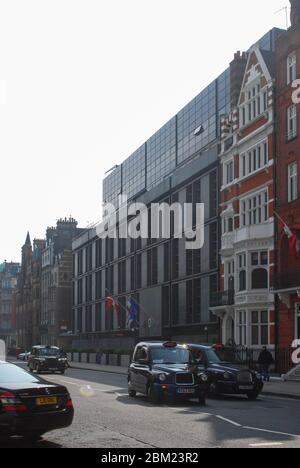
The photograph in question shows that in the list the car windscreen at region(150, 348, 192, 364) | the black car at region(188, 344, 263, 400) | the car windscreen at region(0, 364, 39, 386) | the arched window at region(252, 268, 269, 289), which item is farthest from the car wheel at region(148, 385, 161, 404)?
the arched window at region(252, 268, 269, 289)

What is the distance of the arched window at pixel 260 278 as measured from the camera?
4082 cm

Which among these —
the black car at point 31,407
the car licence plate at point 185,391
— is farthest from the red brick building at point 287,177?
the black car at point 31,407

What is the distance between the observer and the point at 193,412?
1753 centimetres

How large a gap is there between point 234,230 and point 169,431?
31111 mm

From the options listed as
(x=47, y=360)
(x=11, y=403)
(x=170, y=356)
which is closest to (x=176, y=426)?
(x=11, y=403)

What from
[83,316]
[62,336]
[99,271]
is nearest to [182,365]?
[99,271]

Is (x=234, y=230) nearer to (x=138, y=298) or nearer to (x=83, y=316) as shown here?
(x=138, y=298)

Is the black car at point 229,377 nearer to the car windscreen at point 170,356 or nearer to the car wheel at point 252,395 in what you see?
the car wheel at point 252,395

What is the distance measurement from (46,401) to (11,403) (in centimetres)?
66

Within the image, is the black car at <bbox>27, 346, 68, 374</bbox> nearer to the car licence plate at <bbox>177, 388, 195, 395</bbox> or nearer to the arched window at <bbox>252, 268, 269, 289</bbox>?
the arched window at <bbox>252, 268, 269, 289</bbox>

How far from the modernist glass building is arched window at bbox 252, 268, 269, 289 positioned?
23.4 feet

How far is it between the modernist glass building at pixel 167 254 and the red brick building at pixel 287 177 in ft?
31.2

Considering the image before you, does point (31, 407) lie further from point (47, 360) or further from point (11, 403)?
point (47, 360)
